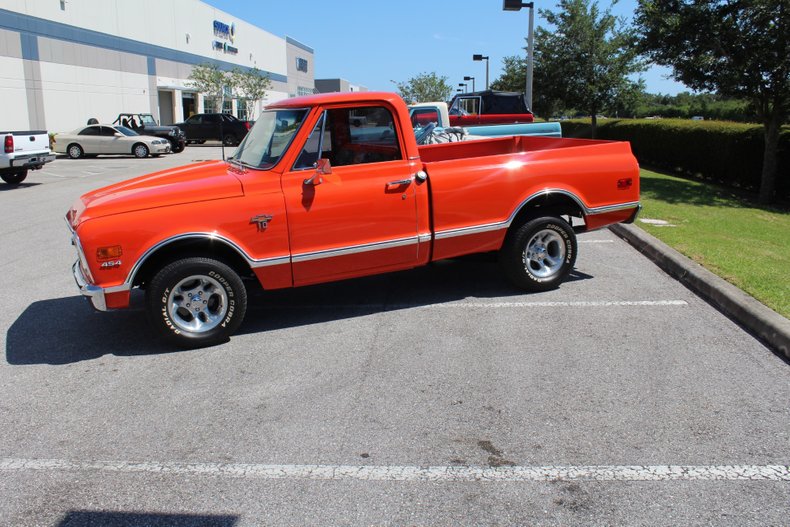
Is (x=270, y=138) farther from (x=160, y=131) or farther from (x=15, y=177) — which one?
(x=160, y=131)

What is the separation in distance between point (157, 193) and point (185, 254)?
0.53 metres

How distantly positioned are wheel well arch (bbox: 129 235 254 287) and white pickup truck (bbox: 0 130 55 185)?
13365mm

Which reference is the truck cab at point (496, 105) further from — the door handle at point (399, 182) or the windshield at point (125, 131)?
the windshield at point (125, 131)

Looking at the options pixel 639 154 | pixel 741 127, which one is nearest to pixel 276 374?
pixel 741 127

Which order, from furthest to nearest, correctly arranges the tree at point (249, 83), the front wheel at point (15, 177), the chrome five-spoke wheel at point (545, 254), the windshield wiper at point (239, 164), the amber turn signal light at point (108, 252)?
the tree at point (249, 83), the front wheel at point (15, 177), the chrome five-spoke wheel at point (545, 254), the windshield wiper at point (239, 164), the amber turn signal light at point (108, 252)

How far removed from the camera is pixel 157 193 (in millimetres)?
Answer: 5219

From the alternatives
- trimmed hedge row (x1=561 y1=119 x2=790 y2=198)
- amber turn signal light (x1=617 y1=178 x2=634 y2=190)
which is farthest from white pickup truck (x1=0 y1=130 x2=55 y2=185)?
trimmed hedge row (x1=561 y1=119 x2=790 y2=198)

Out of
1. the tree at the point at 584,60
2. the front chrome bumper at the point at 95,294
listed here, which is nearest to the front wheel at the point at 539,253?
the front chrome bumper at the point at 95,294

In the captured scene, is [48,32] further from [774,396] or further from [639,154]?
[774,396]

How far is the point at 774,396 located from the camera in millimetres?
4254

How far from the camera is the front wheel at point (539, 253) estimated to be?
638 centimetres

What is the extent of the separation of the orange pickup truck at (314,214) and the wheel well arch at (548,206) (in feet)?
0.06

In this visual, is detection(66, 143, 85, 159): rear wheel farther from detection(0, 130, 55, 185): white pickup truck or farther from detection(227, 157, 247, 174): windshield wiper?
detection(227, 157, 247, 174): windshield wiper

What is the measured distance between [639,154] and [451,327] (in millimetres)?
19333
